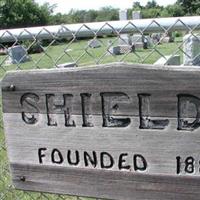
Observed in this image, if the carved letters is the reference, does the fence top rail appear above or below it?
above

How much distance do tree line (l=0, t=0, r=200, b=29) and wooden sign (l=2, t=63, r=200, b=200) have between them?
3538 centimetres

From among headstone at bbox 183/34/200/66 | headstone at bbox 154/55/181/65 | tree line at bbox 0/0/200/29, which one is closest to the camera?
headstone at bbox 183/34/200/66

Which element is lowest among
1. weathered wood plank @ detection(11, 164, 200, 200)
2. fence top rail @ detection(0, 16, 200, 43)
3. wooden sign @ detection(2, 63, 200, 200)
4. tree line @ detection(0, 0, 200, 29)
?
tree line @ detection(0, 0, 200, 29)

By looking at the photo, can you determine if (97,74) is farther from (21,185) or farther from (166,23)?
(21,185)

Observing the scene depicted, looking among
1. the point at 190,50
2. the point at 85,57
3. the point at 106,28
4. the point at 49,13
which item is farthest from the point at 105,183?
the point at 49,13

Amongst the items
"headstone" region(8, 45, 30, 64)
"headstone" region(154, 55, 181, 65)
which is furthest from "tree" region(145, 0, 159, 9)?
"headstone" region(8, 45, 30, 64)

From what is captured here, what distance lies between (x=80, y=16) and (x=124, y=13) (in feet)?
129

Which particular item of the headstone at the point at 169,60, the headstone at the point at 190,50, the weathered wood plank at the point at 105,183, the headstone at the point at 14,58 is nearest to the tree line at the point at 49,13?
the headstone at the point at 169,60

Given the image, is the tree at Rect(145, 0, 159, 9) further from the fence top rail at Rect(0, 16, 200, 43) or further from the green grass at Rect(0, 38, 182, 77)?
the fence top rail at Rect(0, 16, 200, 43)

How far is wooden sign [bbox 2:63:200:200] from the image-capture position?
2.06m

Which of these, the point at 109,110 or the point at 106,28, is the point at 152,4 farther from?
the point at 109,110

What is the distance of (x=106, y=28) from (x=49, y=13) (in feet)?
→ 183

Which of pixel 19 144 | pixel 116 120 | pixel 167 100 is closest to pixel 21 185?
pixel 19 144

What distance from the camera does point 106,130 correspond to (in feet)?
7.27
